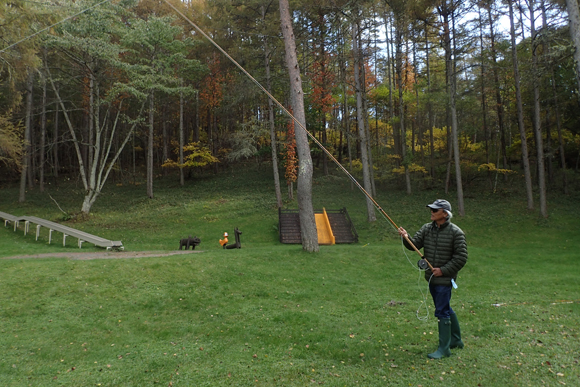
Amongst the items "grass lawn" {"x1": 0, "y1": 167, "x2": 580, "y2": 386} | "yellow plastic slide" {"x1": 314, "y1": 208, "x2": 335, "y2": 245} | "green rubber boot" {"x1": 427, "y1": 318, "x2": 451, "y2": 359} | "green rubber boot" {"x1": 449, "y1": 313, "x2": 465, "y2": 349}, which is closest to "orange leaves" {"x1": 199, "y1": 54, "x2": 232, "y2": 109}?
"yellow plastic slide" {"x1": 314, "y1": 208, "x2": 335, "y2": 245}

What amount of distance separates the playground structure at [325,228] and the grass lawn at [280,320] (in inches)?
150

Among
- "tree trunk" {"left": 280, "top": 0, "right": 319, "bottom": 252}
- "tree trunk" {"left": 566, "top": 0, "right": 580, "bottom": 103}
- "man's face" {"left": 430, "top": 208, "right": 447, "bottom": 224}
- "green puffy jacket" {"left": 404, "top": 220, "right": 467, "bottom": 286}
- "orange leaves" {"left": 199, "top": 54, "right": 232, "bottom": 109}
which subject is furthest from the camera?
"orange leaves" {"left": 199, "top": 54, "right": 232, "bottom": 109}

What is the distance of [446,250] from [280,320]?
3.02 m

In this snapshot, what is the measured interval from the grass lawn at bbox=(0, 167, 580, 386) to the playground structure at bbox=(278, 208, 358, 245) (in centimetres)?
382

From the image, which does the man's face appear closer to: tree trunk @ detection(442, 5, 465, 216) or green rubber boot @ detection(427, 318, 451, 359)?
green rubber boot @ detection(427, 318, 451, 359)

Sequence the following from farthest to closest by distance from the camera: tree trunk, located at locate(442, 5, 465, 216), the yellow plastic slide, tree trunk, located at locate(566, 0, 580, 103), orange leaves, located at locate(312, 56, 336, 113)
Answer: orange leaves, located at locate(312, 56, 336, 113) < tree trunk, located at locate(442, 5, 465, 216) < the yellow plastic slide < tree trunk, located at locate(566, 0, 580, 103)

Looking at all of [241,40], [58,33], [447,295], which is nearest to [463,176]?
[241,40]

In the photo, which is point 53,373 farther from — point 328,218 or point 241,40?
point 241,40

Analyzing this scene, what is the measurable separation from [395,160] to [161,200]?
1740cm

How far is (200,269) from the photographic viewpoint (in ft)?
28.6

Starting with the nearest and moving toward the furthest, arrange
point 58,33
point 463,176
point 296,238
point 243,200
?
point 296,238 < point 58,33 < point 243,200 < point 463,176

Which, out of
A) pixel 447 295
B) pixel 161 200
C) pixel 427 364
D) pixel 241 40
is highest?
pixel 241 40

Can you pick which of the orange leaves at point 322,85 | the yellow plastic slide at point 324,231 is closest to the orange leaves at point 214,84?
the orange leaves at point 322,85

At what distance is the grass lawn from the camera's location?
423cm
